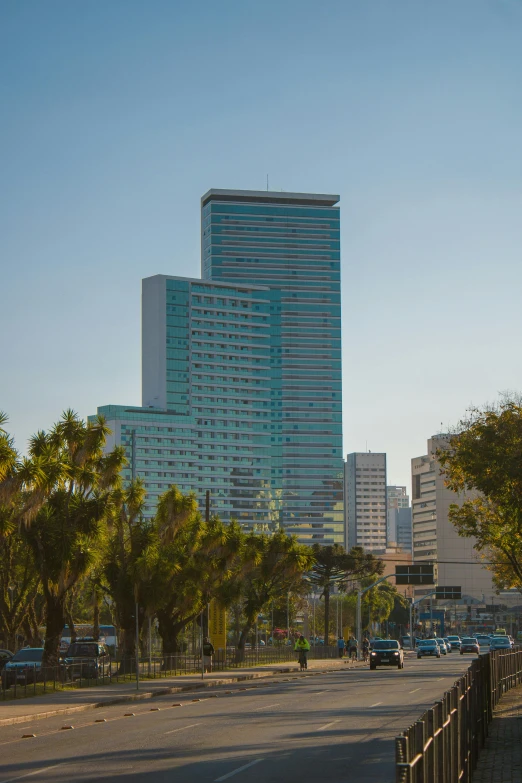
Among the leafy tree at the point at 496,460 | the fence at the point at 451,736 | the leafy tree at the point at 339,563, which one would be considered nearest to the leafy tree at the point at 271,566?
the leafy tree at the point at 496,460

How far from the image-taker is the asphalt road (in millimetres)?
15461

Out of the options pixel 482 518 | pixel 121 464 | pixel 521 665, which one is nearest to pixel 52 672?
pixel 121 464

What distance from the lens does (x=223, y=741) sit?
19734 millimetres

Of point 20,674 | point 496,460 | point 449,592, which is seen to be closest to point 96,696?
point 20,674

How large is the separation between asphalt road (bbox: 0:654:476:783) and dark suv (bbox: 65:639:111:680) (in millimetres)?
8081

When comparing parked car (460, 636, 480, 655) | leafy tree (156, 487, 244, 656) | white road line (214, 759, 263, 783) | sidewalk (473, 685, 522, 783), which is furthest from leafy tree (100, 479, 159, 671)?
parked car (460, 636, 480, 655)

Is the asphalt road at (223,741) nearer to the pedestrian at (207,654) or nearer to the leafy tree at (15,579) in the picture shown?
the pedestrian at (207,654)

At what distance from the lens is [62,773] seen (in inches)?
604

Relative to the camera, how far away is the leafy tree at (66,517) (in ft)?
131

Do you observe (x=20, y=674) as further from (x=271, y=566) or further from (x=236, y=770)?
(x=271, y=566)

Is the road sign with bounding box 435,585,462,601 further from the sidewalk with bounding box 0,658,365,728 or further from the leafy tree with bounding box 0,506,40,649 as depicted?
the sidewalk with bounding box 0,658,365,728

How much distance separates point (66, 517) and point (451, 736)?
99.1ft

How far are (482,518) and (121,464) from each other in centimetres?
1555

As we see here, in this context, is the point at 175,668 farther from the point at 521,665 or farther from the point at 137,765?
the point at 137,765
